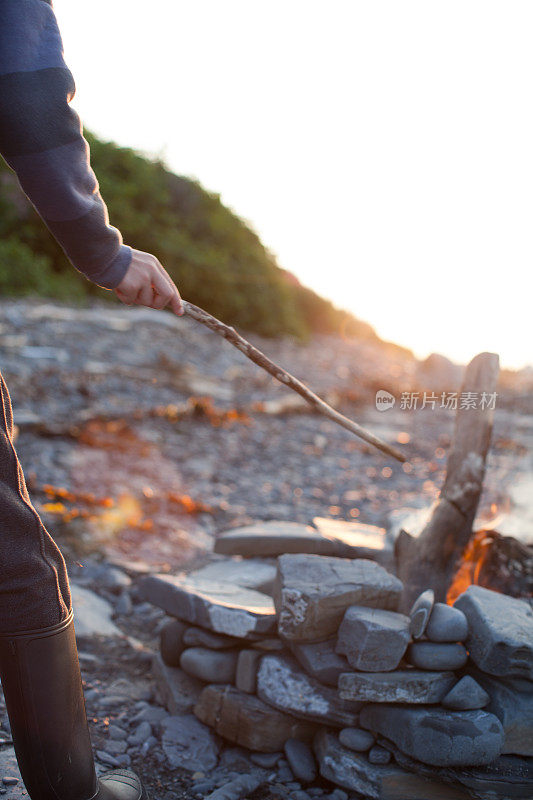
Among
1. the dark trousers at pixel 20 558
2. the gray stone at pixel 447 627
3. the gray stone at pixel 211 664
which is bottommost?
the gray stone at pixel 211 664

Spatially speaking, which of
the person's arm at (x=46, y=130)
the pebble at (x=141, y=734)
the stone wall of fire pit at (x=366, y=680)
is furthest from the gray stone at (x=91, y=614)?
the person's arm at (x=46, y=130)

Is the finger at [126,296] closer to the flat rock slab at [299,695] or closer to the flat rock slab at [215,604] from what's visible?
the flat rock slab at [215,604]

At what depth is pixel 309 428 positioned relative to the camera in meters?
8.55

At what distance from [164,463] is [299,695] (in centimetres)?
403

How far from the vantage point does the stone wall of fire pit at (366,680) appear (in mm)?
2086

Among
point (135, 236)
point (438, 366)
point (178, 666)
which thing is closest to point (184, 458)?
point (438, 366)

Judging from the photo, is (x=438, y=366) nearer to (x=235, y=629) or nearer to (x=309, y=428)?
(x=235, y=629)

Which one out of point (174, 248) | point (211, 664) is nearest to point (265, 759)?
point (211, 664)

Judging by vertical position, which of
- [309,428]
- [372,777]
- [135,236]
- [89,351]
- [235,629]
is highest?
[135,236]

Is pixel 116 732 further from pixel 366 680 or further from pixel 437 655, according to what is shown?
pixel 437 655

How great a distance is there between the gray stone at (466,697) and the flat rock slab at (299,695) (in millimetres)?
330

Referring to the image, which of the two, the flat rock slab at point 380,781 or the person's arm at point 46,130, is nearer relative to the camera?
the person's arm at point 46,130

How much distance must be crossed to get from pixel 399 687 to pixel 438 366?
2.21m

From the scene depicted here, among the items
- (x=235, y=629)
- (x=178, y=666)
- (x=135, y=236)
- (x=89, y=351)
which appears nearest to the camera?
(x=235, y=629)
